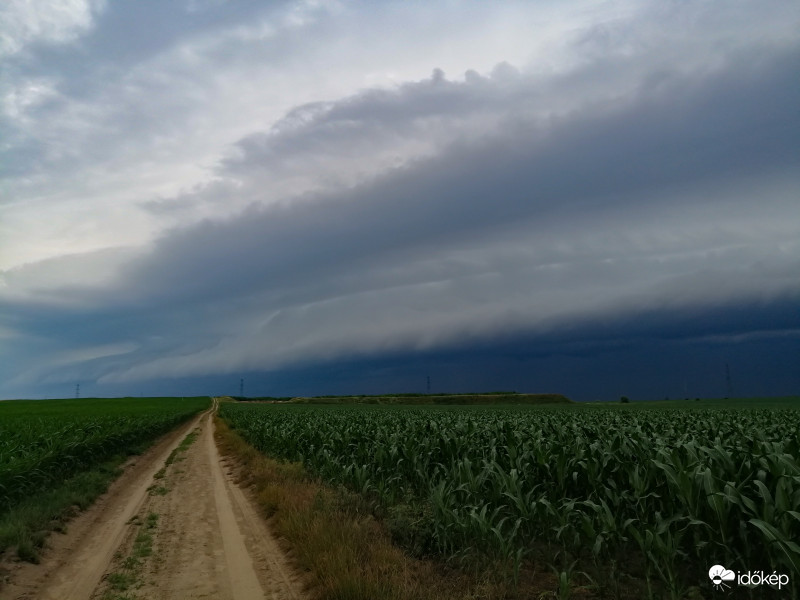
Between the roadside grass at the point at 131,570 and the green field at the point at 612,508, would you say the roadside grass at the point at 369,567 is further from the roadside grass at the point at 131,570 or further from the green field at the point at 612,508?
the roadside grass at the point at 131,570

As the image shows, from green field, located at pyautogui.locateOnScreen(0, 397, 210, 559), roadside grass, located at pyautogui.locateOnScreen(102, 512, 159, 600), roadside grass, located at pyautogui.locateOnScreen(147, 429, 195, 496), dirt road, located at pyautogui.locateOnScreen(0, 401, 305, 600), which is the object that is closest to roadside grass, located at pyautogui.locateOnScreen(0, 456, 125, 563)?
green field, located at pyautogui.locateOnScreen(0, 397, 210, 559)

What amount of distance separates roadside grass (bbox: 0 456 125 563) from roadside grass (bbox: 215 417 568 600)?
14.2ft

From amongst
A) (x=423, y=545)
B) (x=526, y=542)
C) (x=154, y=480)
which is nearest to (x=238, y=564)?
(x=423, y=545)

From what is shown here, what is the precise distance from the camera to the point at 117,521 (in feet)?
36.6

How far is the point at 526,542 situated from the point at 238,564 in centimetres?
467

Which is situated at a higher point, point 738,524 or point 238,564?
point 738,524

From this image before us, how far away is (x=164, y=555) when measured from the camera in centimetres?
838

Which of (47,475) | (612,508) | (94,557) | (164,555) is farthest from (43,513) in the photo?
(612,508)

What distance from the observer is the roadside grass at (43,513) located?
8594 millimetres

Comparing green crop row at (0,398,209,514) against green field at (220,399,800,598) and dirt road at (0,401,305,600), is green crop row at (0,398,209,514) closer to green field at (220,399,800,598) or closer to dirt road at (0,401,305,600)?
dirt road at (0,401,305,600)

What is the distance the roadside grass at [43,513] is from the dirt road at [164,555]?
0.29m

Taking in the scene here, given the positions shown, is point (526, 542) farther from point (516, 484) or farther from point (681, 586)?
point (681, 586)

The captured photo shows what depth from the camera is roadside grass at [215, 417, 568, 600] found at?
572 cm

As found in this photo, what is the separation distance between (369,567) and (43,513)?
8.76m
